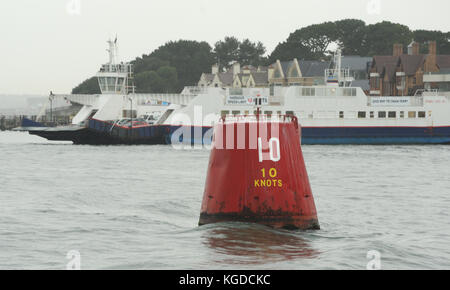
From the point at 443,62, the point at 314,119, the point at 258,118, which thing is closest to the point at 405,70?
the point at 443,62

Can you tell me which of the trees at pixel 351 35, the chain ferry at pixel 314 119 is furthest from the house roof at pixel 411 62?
the trees at pixel 351 35

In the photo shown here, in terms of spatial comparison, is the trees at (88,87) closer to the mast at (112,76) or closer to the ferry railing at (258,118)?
the mast at (112,76)

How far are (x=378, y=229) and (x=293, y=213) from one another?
4137mm

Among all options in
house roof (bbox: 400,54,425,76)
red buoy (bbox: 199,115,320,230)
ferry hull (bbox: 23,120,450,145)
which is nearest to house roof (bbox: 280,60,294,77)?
house roof (bbox: 400,54,425,76)

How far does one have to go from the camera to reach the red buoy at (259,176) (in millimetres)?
14359

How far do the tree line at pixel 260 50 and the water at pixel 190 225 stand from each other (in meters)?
99.3

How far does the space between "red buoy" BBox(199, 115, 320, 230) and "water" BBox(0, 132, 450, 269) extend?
12.1 inches

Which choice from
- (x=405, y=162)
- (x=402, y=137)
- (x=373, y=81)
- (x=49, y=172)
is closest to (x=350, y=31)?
(x=373, y=81)

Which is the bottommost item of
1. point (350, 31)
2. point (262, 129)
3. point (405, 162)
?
point (405, 162)

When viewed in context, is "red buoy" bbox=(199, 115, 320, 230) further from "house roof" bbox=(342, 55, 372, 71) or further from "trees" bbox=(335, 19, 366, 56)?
"trees" bbox=(335, 19, 366, 56)

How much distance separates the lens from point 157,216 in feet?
66.4

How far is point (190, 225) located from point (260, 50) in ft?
489

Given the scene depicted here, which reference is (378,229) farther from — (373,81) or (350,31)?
(350,31)

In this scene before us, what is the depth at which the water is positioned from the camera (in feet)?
44.4
